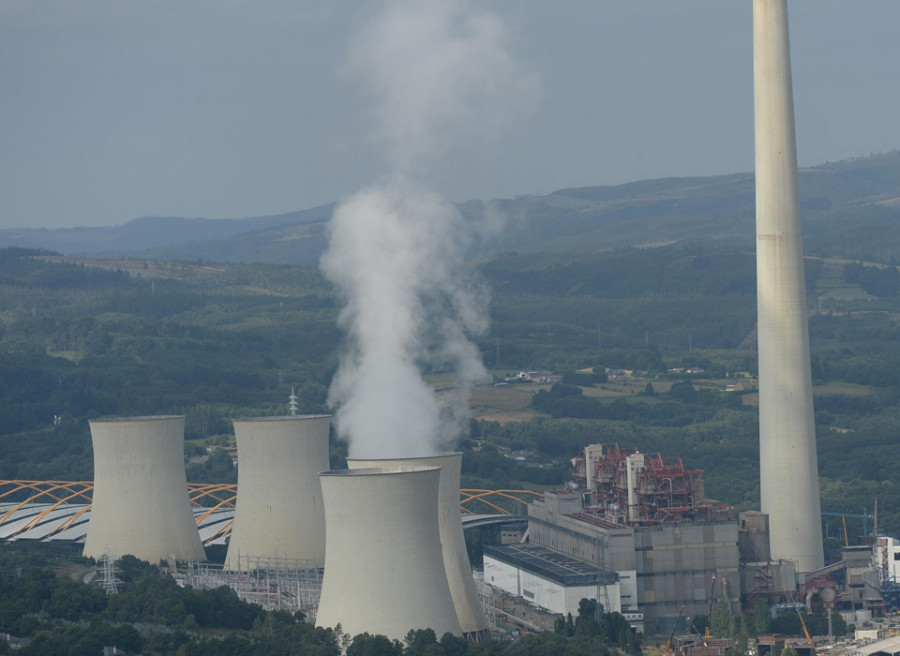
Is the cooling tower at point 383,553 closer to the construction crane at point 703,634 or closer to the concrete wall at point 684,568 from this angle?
the construction crane at point 703,634

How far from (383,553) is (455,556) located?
7.94 metres

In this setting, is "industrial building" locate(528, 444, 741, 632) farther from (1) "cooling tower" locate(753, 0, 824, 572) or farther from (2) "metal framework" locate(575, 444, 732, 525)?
(1) "cooling tower" locate(753, 0, 824, 572)

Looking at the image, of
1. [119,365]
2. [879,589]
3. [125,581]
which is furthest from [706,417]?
[125,581]

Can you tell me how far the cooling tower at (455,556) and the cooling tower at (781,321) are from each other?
16.3m

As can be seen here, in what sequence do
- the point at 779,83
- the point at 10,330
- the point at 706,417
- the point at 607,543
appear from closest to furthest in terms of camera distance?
the point at 607,543
the point at 779,83
the point at 706,417
the point at 10,330

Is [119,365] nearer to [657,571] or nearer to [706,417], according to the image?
[706,417]

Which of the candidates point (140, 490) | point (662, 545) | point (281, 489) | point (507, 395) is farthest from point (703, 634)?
point (507, 395)

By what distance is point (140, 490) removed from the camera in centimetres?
6384

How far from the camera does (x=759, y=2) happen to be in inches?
2606

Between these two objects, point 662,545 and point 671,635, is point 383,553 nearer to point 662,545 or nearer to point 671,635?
point 671,635

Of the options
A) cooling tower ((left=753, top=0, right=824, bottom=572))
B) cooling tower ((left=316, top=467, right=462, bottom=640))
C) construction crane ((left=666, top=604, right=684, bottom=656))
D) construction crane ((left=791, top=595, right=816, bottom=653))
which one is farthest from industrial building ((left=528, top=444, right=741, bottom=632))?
cooling tower ((left=316, top=467, right=462, bottom=640))

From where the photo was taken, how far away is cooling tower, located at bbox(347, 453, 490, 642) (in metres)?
53.0

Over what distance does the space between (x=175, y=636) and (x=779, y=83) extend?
3204 centimetres

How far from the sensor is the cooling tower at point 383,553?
45.7 meters
